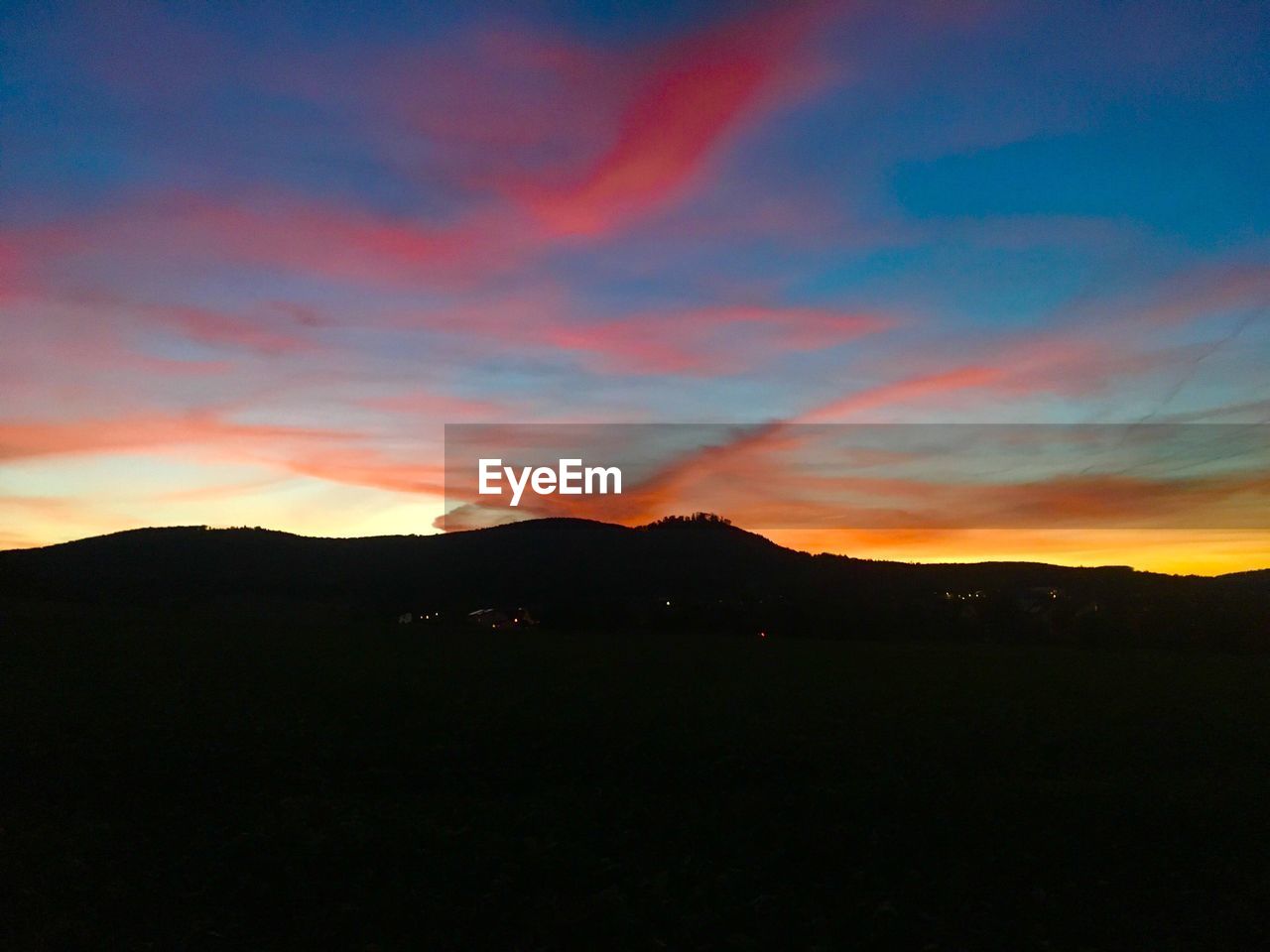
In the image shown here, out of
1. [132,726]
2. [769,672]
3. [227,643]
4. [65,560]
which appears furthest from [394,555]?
[132,726]

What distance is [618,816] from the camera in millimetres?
11008

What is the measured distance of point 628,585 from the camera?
306 ft

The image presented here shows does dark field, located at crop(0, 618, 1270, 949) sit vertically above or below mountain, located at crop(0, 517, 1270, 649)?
below

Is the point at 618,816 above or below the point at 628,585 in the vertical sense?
below

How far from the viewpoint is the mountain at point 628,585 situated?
202 feet

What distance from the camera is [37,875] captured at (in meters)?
8.80

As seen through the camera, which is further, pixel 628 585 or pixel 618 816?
pixel 628 585

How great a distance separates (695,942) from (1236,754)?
487 inches

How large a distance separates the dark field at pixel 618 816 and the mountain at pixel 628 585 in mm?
28674

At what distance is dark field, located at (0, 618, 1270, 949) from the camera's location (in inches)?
315

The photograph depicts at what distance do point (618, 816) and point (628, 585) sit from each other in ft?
271

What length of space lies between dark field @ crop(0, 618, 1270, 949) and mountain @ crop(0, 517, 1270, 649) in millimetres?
28674

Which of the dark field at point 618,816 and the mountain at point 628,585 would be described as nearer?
the dark field at point 618,816

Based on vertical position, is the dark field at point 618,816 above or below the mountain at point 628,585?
below
